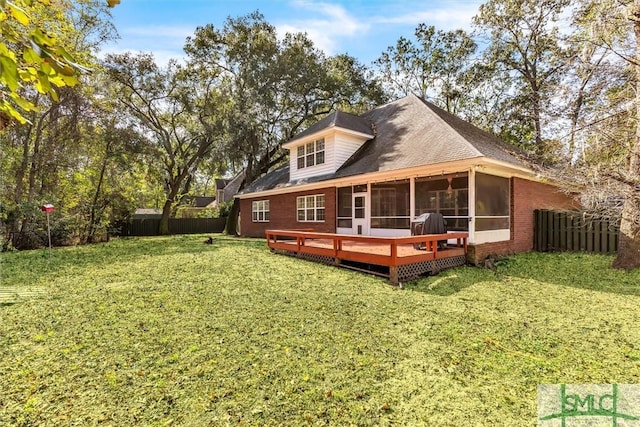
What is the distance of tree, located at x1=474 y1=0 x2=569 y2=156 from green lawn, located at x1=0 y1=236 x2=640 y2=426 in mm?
14478

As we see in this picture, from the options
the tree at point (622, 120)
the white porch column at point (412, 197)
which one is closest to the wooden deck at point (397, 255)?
the white porch column at point (412, 197)

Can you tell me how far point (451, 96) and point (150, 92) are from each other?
20506 mm

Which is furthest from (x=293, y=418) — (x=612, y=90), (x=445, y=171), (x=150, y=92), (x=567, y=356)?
(x=150, y=92)

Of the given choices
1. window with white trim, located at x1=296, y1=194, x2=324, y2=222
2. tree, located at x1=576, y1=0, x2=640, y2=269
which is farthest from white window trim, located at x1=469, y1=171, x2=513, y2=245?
window with white trim, located at x1=296, y1=194, x2=324, y2=222

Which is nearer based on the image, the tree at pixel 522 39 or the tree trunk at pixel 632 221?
the tree trunk at pixel 632 221

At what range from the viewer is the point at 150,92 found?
20016mm

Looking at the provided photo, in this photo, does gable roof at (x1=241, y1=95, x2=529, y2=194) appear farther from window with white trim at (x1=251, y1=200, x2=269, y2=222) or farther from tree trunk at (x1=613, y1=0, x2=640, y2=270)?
tree trunk at (x1=613, y1=0, x2=640, y2=270)

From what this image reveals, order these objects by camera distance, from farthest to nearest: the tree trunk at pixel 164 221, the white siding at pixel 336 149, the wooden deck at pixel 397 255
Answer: the tree trunk at pixel 164 221
the white siding at pixel 336 149
the wooden deck at pixel 397 255

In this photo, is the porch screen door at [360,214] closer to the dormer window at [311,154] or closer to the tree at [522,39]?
the dormer window at [311,154]

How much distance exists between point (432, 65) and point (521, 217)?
16.0m

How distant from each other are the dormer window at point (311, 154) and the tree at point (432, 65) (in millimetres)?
12848

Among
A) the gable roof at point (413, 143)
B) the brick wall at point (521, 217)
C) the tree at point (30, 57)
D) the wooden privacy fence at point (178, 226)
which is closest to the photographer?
the tree at point (30, 57)

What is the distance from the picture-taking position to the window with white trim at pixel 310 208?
13977 millimetres

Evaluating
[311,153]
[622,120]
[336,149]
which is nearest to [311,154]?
[311,153]
